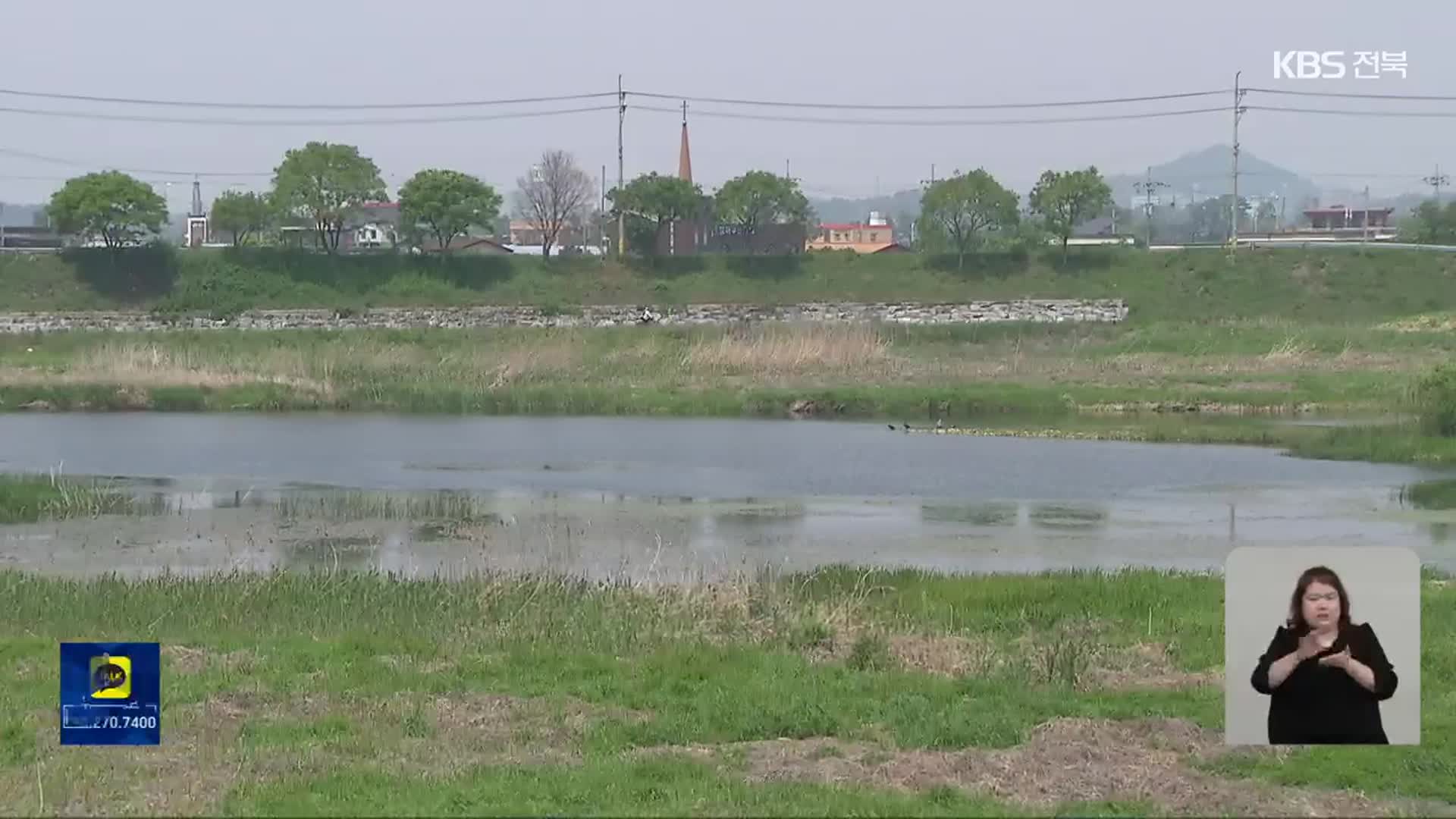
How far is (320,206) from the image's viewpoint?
63.8 m

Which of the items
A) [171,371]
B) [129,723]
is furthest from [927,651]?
[171,371]

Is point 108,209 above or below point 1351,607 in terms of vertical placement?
above

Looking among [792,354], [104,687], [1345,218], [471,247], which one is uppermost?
[1345,218]

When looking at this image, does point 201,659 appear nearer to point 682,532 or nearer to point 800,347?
point 682,532

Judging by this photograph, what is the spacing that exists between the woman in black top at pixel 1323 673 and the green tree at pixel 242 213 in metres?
62.0

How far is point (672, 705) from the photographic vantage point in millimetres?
9844

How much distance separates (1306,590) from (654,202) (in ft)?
197

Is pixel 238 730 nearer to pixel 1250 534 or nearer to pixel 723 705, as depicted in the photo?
pixel 723 705

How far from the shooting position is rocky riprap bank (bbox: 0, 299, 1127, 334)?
5256 centimetres

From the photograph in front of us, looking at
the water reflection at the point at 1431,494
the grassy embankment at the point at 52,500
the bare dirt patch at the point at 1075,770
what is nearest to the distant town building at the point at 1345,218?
the water reflection at the point at 1431,494

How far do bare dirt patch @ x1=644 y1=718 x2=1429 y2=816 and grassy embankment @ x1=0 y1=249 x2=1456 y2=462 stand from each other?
21200 mm

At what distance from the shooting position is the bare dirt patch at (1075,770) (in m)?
7.84

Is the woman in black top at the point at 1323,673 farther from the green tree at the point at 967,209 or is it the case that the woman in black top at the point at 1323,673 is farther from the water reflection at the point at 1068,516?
the green tree at the point at 967,209

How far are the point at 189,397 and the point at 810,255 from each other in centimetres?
3156
